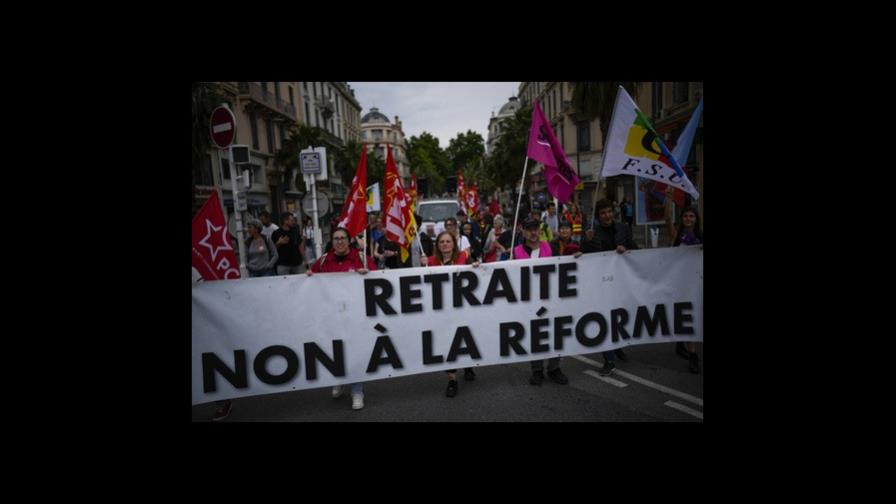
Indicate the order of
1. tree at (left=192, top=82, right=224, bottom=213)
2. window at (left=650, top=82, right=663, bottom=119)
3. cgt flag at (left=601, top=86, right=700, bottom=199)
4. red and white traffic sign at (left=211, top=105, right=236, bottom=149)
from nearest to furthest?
cgt flag at (left=601, top=86, right=700, bottom=199) → red and white traffic sign at (left=211, top=105, right=236, bottom=149) → tree at (left=192, top=82, right=224, bottom=213) → window at (left=650, top=82, right=663, bottom=119)

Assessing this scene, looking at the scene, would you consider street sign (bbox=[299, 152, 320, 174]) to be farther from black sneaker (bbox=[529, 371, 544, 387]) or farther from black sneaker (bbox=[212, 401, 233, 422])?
black sneaker (bbox=[529, 371, 544, 387])

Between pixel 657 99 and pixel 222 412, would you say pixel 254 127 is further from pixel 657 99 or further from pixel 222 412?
pixel 222 412

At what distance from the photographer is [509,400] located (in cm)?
402

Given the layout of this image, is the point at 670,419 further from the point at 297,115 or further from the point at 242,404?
the point at 297,115

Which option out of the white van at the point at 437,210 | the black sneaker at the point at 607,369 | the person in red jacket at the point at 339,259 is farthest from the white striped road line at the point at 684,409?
the white van at the point at 437,210

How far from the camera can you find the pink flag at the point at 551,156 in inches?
186

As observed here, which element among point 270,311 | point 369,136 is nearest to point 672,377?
point 270,311

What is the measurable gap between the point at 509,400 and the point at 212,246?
3318 millimetres

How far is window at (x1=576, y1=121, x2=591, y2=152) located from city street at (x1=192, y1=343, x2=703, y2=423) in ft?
103

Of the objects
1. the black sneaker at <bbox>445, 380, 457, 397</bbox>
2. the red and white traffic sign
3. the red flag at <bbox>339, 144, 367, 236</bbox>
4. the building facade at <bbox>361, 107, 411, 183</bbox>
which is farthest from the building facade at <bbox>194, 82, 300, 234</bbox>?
the building facade at <bbox>361, 107, 411, 183</bbox>

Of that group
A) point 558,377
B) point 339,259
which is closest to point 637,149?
point 558,377

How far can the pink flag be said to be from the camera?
15.5 feet

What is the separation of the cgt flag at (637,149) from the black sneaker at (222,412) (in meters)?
4.25

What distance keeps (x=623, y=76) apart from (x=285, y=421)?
4049 mm
